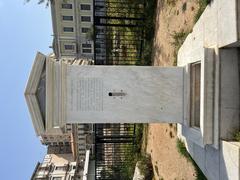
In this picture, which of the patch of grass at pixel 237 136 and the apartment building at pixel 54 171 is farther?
the apartment building at pixel 54 171

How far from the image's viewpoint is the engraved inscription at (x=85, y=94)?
318 inches

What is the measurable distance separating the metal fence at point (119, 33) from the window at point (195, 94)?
25.3ft

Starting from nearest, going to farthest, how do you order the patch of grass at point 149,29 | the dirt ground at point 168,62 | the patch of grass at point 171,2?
the dirt ground at point 168,62 → the patch of grass at point 171,2 → the patch of grass at point 149,29

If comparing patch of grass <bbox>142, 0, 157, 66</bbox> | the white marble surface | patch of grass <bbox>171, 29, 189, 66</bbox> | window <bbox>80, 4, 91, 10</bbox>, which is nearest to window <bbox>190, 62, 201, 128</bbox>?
the white marble surface

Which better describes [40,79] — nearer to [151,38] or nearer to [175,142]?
[175,142]

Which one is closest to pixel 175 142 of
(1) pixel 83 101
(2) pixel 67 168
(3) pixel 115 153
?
(1) pixel 83 101

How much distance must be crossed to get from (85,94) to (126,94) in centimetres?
109

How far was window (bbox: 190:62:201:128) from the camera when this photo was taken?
8.06 meters

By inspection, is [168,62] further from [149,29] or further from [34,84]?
[34,84]

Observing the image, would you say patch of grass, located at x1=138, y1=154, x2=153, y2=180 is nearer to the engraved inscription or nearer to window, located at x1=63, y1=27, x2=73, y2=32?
the engraved inscription

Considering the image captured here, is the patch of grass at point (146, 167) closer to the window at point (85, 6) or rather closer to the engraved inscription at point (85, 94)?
the engraved inscription at point (85, 94)

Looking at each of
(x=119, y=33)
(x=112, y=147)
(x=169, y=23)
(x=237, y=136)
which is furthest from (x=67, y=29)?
(x=237, y=136)

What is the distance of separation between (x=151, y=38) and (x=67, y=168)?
48.3 metres

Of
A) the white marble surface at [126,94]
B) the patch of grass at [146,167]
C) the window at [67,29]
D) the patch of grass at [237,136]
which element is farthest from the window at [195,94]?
the window at [67,29]
